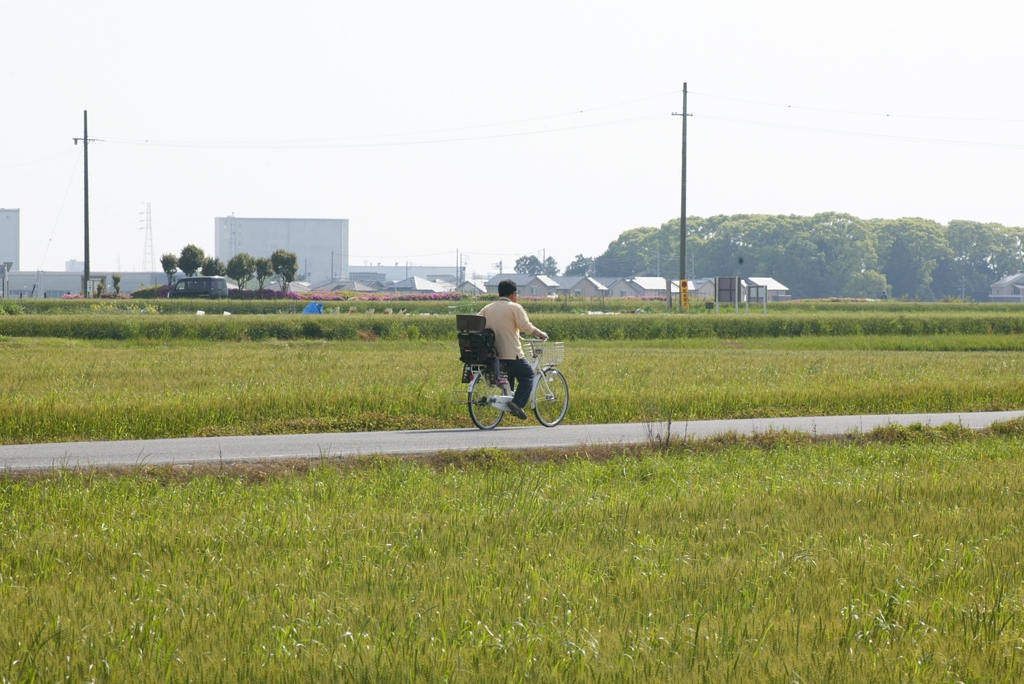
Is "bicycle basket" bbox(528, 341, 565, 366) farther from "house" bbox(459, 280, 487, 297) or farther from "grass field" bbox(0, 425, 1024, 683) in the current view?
"house" bbox(459, 280, 487, 297)

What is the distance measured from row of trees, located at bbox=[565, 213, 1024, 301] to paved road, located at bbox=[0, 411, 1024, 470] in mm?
124449

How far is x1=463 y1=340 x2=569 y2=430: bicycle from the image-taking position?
1456 centimetres

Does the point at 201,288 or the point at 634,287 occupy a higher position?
the point at 634,287

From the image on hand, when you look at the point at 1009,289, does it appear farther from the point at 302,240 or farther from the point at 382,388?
the point at 382,388

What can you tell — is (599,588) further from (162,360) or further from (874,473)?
(162,360)

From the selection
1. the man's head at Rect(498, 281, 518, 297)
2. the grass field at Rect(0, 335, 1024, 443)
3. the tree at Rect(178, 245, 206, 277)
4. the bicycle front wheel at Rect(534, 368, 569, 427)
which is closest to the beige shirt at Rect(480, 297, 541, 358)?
the man's head at Rect(498, 281, 518, 297)

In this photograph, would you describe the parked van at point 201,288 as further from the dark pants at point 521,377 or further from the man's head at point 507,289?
the man's head at point 507,289

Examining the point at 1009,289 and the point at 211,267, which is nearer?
the point at 211,267

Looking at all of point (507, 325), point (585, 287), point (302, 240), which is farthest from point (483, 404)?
point (302, 240)

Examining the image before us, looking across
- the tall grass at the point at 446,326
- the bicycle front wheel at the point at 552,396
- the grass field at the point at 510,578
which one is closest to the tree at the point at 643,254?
the tall grass at the point at 446,326

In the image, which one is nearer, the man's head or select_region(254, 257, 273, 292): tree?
the man's head

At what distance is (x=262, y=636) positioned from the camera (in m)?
5.33

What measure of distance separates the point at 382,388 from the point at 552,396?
3.69 metres

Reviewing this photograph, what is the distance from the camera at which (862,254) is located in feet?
447
